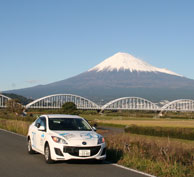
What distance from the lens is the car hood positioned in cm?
1107

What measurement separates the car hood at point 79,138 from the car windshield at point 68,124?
74 centimetres

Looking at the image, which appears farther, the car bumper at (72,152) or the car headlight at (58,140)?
the car headlight at (58,140)

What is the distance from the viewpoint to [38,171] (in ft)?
33.8

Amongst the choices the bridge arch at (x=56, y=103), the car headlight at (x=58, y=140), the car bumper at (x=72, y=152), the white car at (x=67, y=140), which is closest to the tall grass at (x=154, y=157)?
the car bumper at (x=72, y=152)

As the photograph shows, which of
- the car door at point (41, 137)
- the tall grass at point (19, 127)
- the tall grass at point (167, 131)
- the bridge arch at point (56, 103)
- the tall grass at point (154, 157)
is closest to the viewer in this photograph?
the tall grass at point (154, 157)

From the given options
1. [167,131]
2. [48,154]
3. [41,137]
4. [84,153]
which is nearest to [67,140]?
[84,153]

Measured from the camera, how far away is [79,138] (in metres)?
11.2

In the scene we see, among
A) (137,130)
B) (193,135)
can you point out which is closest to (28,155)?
(193,135)

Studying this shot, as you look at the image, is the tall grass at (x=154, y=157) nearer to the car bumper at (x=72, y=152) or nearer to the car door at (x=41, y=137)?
the car bumper at (x=72, y=152)

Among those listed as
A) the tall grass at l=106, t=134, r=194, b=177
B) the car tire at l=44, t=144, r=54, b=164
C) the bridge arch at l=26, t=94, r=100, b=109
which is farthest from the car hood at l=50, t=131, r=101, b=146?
the bridge arch at l=26, t=94, r=100, b=109

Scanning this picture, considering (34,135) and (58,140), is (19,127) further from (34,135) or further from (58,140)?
(58,140)

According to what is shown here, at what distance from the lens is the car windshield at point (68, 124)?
1263 cm

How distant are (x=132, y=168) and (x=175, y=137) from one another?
23.3 meters

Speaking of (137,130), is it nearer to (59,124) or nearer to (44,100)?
(59,124)
